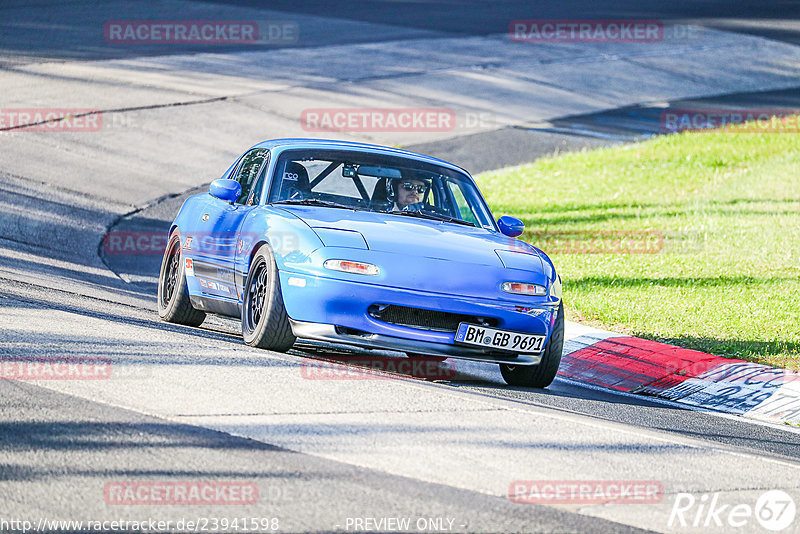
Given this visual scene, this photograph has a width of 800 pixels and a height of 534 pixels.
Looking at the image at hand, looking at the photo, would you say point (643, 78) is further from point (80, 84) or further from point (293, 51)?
point (80, 84)

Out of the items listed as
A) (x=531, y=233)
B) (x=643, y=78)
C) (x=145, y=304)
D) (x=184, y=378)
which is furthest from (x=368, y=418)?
(x=643, y=78)

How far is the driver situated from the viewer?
8.93 meters

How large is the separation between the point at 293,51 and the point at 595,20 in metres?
13.3

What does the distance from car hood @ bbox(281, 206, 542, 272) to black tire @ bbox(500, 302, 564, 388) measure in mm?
456

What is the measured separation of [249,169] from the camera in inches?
378

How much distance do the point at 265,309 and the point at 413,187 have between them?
1816mm

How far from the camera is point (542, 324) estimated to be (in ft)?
25.9

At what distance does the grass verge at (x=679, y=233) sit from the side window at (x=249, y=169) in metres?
3.68
